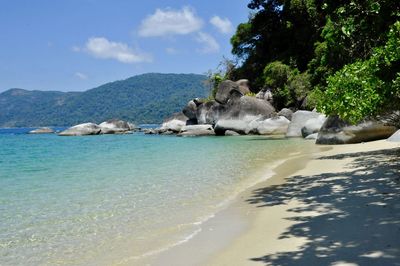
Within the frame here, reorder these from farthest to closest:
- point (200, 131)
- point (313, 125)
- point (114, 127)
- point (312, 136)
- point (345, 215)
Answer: point (114, 127)
point (200, 131)
point (313, 125)
point (312, 136)
point (345, 215)

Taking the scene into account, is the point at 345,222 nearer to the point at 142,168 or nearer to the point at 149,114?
the point at 142,168

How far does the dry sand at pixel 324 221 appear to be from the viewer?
4648 millimetres

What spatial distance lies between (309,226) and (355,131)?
13.8 meters

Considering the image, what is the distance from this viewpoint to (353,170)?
1055 centimetres

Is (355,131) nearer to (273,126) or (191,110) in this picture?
(273,126)

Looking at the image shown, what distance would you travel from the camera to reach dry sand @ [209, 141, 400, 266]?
4.65 meters

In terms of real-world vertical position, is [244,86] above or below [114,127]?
above

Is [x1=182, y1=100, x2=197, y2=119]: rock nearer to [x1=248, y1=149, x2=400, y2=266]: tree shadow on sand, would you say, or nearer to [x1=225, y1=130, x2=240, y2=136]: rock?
[x1=225, y1=130, x2=240, y2=136]: rock

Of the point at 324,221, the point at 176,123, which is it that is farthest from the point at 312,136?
the point at 176,123

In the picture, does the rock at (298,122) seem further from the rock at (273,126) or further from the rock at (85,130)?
the rock at (85,130)

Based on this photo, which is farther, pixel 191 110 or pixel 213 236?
pixel 191 110

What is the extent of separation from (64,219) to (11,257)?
2.04 m

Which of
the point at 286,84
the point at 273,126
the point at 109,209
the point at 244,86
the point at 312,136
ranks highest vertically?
→ the point at 244,86

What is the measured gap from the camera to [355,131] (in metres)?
18.6
